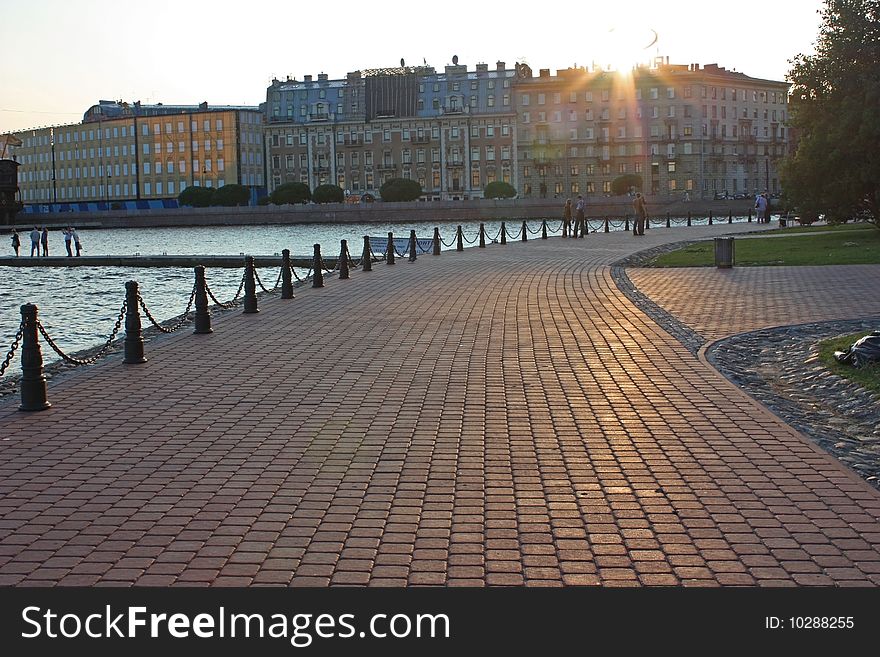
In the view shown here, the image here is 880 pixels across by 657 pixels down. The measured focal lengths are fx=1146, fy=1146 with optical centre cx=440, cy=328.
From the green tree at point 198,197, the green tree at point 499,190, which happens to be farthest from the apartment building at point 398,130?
the green tree at point 198,197

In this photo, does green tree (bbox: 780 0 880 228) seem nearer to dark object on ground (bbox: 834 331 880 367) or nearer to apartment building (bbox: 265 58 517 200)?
dark object on ground (bbox: 834 331 880 367)

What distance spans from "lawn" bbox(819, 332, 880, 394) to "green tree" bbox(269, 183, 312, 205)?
334 ft

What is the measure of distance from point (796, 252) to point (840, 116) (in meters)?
6.16

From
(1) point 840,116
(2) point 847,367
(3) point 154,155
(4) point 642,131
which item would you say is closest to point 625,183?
(4) point 642,131

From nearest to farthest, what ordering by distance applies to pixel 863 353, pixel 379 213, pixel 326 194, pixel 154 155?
pixel 863 353
pixel 379 213
pixel 326 194
pixel 154 155

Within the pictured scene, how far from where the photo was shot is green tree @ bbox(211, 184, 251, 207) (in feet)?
370

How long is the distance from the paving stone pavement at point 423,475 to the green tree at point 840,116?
67.3ft

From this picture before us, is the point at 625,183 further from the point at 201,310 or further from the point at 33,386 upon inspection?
the point at 33,386

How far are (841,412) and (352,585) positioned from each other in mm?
5196

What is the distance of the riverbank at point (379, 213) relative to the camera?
96625 mm

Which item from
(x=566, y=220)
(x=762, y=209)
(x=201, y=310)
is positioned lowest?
(x=201, y=310)

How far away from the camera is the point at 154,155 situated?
136m

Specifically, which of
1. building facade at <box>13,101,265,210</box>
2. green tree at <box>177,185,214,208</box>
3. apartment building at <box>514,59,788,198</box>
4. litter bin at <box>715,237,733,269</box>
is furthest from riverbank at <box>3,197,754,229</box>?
litter bin at <box>715,237,733,269</box>

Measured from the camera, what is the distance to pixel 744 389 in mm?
9531
